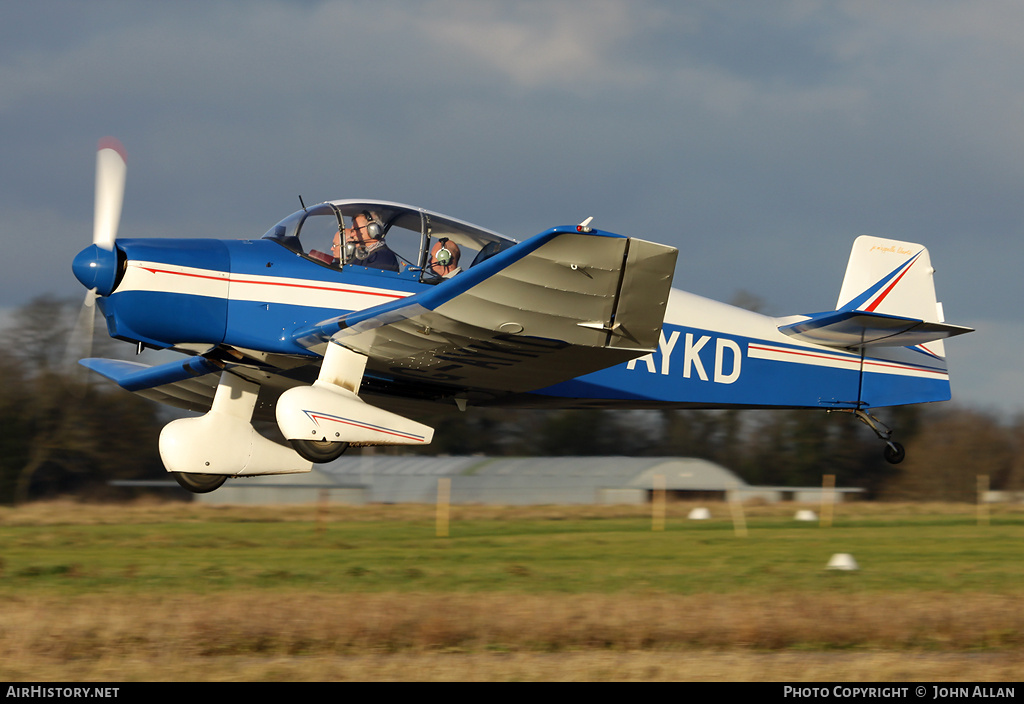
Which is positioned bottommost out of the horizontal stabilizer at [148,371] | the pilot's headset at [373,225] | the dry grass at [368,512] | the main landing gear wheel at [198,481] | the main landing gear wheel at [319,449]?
the dry grass at [368,512]

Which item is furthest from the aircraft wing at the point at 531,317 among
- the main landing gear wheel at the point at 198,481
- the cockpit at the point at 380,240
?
the main landing gear wheel at the point at 198,481

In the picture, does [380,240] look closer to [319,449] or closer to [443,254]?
[443,254]

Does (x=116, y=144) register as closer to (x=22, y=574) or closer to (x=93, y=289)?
(x=93, y=289)

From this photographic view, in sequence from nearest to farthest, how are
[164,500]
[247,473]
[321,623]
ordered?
1. [321,623]
2. [247,473]
3. [164,500]

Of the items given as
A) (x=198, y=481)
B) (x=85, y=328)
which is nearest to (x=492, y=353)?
(x=85, y=328)

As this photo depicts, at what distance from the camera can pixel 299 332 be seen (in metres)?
8.12

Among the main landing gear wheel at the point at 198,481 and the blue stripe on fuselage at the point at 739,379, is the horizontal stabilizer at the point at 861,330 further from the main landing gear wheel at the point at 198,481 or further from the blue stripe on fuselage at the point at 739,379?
the main landing gear wheel at the point at 198,481

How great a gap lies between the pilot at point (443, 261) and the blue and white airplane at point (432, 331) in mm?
17

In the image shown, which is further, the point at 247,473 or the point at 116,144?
the point at 247,473

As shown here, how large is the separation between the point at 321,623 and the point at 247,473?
2.71 m

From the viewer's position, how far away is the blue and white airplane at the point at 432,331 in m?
6.98

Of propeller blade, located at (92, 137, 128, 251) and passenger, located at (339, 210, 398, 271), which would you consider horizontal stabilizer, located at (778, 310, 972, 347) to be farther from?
propeller blade, located at (92, 137, 128, 251)

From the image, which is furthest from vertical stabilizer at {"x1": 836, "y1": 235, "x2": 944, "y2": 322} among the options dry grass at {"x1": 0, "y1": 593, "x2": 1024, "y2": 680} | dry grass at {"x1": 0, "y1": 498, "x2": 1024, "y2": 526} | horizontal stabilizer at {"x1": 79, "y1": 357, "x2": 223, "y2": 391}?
dry grass at {"x1": 0, "y1": 498, "x2": 1024, "y2": 526}
